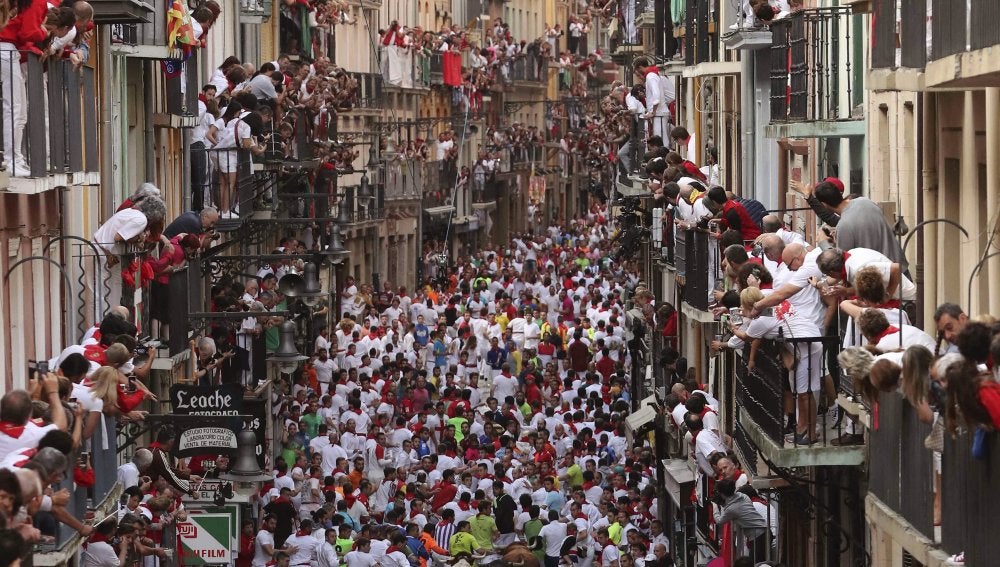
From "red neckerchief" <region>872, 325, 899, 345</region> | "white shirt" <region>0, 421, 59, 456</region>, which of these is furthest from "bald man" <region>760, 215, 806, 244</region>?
"white shirt" <region>0, 421, 59, 456</region>

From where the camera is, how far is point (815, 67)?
74.3 ft

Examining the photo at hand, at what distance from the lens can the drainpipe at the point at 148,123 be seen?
30464mm

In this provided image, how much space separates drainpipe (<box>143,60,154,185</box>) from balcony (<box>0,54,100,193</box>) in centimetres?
624

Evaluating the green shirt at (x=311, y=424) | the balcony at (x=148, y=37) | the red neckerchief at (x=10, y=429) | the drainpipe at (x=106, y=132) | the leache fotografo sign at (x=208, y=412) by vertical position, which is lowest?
the green shirt at (x=311, y=424)

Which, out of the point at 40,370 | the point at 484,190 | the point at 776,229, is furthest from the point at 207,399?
the point at 484,190

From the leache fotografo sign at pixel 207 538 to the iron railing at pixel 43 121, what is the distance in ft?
13.4

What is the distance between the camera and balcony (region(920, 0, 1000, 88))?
1356 centimetres

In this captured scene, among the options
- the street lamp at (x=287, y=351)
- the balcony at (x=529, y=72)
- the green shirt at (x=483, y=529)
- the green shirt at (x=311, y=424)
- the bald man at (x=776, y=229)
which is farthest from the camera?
the balcony at (x=529, y=72)

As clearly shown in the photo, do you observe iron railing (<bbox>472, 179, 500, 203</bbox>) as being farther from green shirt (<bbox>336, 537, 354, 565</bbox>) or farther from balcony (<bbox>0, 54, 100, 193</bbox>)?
balcony (<bbox>0, 54, 100, 193</bbox>)

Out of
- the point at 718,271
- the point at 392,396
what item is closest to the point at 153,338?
the point at 718,271

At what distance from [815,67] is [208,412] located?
7.78m

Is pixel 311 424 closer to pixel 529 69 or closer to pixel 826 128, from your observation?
pixel 826 128

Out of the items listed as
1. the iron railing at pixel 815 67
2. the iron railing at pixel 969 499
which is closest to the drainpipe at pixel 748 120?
the iron railing at pixel 815 67

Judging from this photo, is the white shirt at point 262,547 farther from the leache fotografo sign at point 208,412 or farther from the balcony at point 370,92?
the balcony at point 370,92
